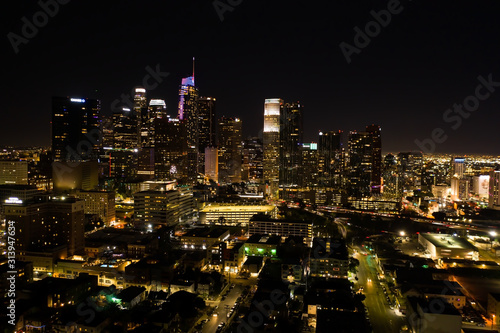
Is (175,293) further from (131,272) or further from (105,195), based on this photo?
(105,195)

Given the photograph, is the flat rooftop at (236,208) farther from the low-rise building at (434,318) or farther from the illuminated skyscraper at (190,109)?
the illuminated skyscraper at (190,109)

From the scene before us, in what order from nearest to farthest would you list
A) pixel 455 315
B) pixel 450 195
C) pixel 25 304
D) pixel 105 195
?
pixel 455 315 → pixel 25 304 → pixel 105 195 → pixel 450 195

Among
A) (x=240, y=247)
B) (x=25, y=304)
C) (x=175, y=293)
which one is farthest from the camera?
(x=240, y=247)

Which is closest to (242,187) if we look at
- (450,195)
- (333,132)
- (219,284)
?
(333,132)

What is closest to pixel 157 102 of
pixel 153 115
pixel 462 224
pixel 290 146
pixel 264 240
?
pixel 153 115

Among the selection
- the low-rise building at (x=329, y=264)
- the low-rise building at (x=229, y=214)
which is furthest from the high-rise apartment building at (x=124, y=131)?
the low-rise building at (x=329, y=264)

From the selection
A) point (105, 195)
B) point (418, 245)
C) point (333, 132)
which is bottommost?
point (418, 245)

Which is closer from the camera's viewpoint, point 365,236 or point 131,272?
point 131,272
